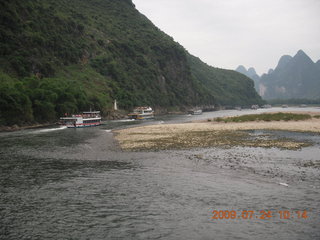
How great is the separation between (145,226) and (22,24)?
157m

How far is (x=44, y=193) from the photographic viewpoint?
24.4m

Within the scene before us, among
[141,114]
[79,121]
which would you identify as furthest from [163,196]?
[141,114]

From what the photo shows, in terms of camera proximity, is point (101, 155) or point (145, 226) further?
point (101, 155)

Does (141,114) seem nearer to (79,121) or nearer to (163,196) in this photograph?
(79,121)

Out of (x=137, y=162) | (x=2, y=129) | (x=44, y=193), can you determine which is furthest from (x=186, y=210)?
(x=2, y=129)

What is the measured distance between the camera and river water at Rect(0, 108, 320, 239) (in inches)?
671

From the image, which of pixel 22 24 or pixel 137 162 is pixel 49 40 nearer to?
pixel 22 24

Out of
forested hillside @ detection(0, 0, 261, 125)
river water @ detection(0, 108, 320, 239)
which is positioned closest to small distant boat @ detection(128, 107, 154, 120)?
forested hillside @ detection(0, 0, 261, 125)
